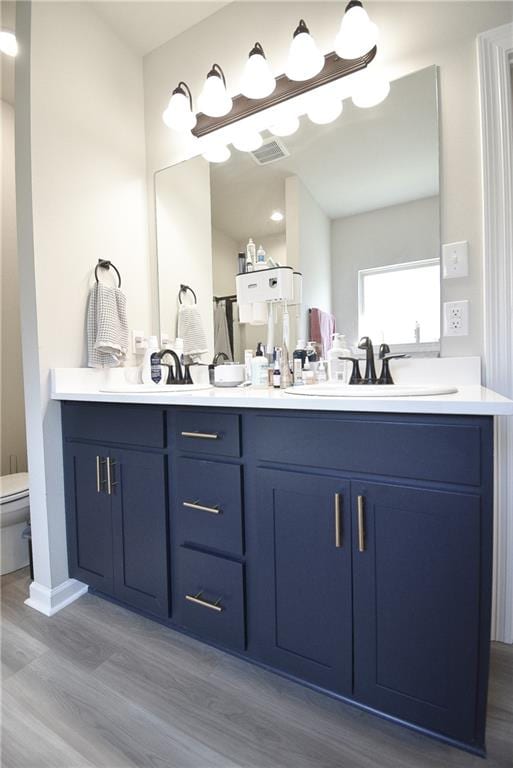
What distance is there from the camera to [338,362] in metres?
1.49

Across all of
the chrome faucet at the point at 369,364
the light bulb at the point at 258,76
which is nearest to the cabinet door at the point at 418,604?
the chrome faucet at the point at 369,364

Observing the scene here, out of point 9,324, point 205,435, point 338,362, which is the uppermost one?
point 9,324

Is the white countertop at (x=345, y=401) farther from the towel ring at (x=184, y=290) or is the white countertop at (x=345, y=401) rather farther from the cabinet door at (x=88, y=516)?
the towel ring at (x=184, y=290)

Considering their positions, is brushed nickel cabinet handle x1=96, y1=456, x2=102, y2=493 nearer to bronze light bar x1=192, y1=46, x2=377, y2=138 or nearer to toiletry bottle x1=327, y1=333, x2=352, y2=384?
toiletry bottle x1=327, y1=333, x2=352, y2=384

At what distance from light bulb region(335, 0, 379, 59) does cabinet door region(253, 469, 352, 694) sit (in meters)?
1.51

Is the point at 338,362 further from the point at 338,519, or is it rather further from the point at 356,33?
the point at 356,33

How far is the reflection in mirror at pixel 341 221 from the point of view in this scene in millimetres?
1367

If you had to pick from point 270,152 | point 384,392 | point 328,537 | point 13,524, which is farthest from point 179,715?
point 270,152

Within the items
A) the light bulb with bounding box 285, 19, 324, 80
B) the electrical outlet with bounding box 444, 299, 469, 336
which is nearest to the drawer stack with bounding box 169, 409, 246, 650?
the electrical outlet with bounding box 444, 299, 469, 336

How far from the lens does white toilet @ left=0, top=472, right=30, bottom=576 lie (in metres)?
1.76

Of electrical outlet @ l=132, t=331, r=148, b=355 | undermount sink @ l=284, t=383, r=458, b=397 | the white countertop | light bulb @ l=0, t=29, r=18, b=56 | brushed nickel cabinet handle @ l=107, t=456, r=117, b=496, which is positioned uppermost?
light bulb @ l=0, t=29, r=18, b=56

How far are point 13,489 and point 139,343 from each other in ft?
3.12

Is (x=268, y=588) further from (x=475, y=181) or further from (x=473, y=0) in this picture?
(x=473, y=0)

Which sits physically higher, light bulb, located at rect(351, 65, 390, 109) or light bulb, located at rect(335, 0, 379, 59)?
light bulb, located at rect(335, 0, 379, 59)
